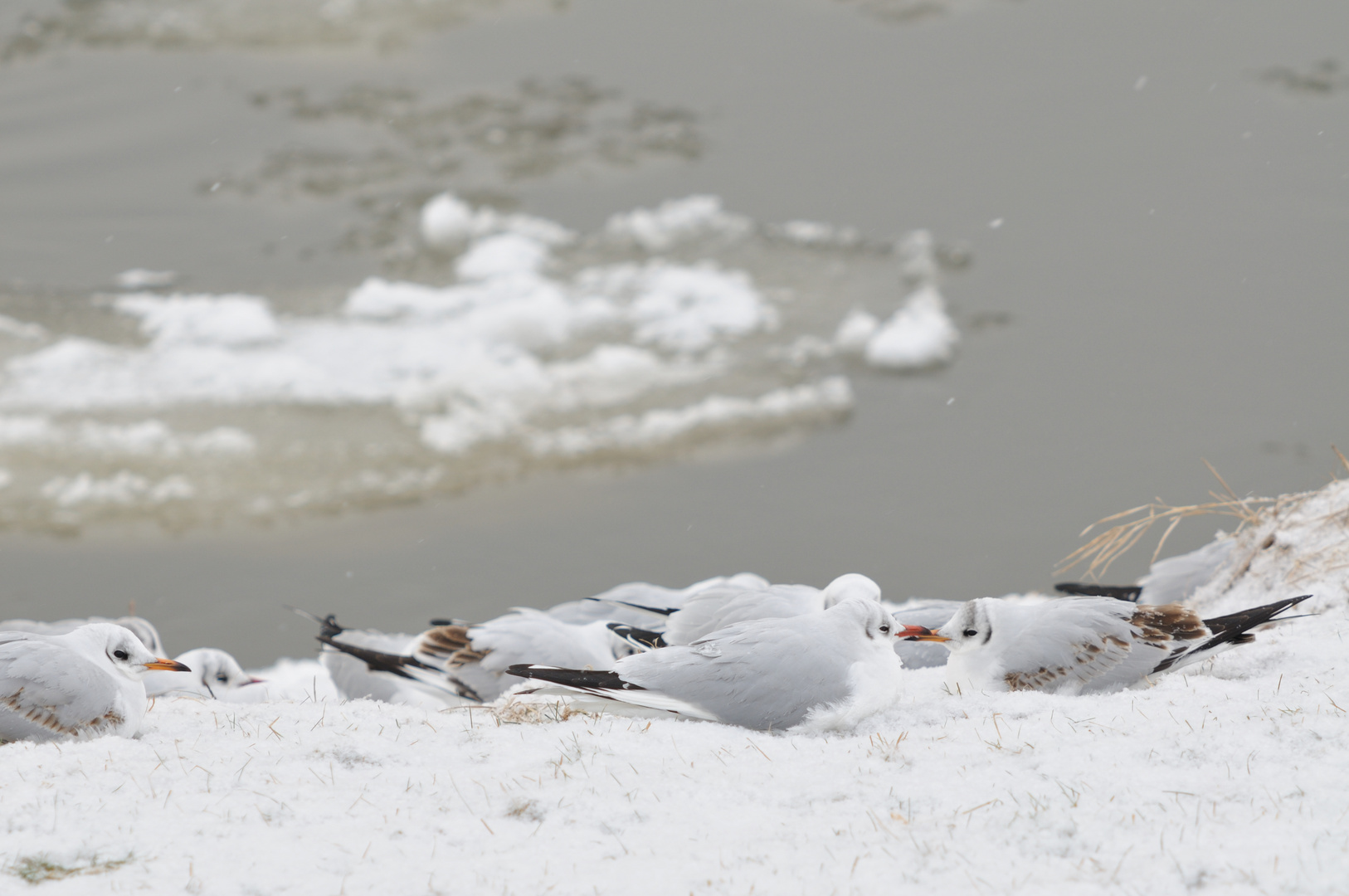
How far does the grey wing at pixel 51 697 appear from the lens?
3.30 m

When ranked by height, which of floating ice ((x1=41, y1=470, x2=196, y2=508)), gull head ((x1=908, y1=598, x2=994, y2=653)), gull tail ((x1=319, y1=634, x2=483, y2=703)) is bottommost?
floating ice ((x1=41, y1=470, x2=196, y2=508))

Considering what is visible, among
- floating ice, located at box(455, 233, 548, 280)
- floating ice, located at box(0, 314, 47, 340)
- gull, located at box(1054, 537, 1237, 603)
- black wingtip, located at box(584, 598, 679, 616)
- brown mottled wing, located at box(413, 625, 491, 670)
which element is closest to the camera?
brown mottled wing, located at box(413, 625, 491, 670)

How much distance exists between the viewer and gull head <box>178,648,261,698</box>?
4977mm

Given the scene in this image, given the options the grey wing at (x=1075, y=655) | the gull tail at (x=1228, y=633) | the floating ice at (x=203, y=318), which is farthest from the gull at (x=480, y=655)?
the floating ice at (x=203, y=318)

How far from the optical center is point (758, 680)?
131 inches

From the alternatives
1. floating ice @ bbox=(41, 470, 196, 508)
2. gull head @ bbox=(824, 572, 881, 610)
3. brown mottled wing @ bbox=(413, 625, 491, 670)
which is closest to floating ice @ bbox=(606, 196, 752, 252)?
floating ice @ bbox=(41, 470, 196, 508)

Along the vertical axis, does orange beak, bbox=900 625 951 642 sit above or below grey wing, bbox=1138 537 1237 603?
above

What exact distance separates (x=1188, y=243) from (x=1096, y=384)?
3037mm

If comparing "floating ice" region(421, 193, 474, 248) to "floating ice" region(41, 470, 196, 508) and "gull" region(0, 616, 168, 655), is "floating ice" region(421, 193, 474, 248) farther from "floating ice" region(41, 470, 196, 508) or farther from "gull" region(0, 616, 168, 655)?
"gull" region(0, 616, 168, 655)

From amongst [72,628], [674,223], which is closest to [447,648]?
[72,628]

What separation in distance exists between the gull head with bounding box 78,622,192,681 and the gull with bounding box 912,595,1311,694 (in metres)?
2.73

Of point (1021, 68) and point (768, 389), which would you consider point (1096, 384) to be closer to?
point (768, 389)

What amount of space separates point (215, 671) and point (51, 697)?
1746mm

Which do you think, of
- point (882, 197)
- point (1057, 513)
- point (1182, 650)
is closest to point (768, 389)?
point (1057, 513)
